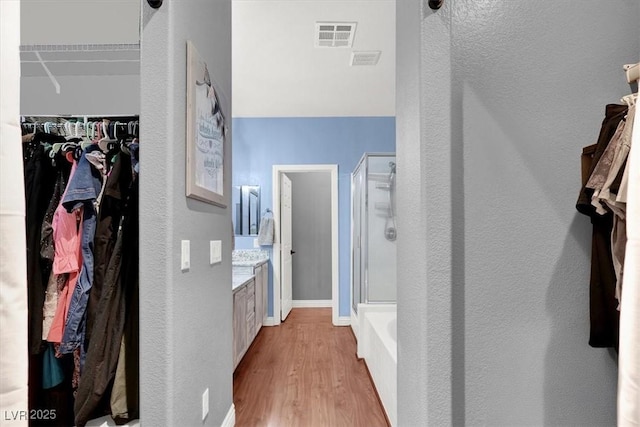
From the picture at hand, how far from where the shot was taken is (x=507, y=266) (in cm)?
150

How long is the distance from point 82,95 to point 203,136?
2.94 ft

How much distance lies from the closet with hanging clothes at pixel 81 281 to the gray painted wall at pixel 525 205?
3.72 ft

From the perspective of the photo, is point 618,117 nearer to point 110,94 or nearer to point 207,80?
point 207,80

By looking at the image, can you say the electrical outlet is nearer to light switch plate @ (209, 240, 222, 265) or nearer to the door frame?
light switch plate @ (209, 240, 222, 265)

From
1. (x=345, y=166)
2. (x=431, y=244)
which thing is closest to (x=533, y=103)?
(x=431, y=244)

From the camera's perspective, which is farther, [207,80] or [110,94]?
[110,94]

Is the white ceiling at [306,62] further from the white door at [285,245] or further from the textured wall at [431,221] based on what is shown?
the textured wall at [431,221]

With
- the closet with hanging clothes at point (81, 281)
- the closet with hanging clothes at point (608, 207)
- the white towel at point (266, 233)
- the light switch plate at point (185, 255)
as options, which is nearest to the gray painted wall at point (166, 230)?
the light switch plate at point (185, 255)

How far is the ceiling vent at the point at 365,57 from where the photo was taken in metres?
3.40

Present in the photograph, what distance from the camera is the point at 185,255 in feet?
4.98

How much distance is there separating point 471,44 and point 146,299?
1567mm

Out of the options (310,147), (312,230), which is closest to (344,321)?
(312,230)

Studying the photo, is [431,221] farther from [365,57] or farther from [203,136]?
[365,57]

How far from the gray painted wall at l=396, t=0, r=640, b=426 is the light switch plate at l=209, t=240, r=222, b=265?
37.9 inches
